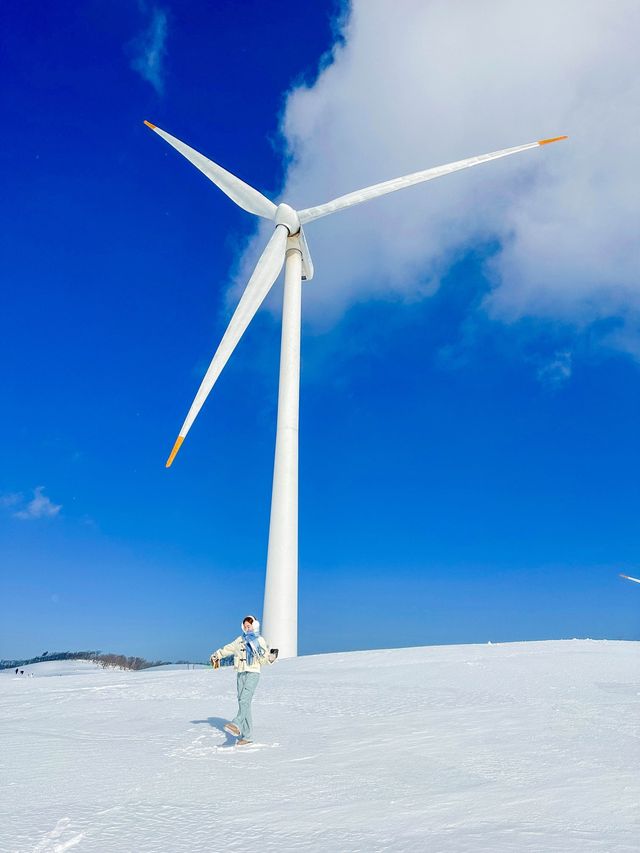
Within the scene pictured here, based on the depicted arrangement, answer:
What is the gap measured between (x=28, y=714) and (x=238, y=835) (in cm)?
938

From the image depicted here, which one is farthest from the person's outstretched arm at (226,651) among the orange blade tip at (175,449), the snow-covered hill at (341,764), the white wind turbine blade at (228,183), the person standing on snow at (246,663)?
the white wind turbine blade at (228,183)

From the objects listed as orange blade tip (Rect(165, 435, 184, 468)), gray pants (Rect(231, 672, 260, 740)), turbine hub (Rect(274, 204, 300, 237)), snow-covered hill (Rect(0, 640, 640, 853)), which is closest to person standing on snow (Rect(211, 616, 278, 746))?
gray pants (Rect(231, 672, 260, 740))

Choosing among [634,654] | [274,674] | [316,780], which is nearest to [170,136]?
[274,674]

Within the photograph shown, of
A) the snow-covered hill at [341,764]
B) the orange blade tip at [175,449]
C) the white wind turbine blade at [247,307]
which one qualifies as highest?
the white wind turbine blade at [247,307]

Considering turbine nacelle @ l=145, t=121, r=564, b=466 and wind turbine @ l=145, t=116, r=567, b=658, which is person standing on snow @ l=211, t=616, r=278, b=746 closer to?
wind turbine @ l=145, t=116, r=567, b=658

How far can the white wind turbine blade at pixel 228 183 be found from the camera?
3581cm

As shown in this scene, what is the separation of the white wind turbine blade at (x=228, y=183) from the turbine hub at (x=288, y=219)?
0.87m

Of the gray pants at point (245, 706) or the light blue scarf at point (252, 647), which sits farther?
the light blue scarf at point (252, 647)

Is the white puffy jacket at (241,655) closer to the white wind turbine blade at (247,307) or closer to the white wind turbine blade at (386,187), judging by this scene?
the white wind turbine blade at (247,307)

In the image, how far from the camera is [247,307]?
102 ft

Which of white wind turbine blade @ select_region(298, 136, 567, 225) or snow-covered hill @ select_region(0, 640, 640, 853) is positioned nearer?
snow-covered hill @ select_region(0, 640, 640, 853)

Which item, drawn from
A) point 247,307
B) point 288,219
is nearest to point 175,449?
point 247,307

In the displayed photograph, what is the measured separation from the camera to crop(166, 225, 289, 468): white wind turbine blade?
27828mm

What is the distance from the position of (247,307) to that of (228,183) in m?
9.83
